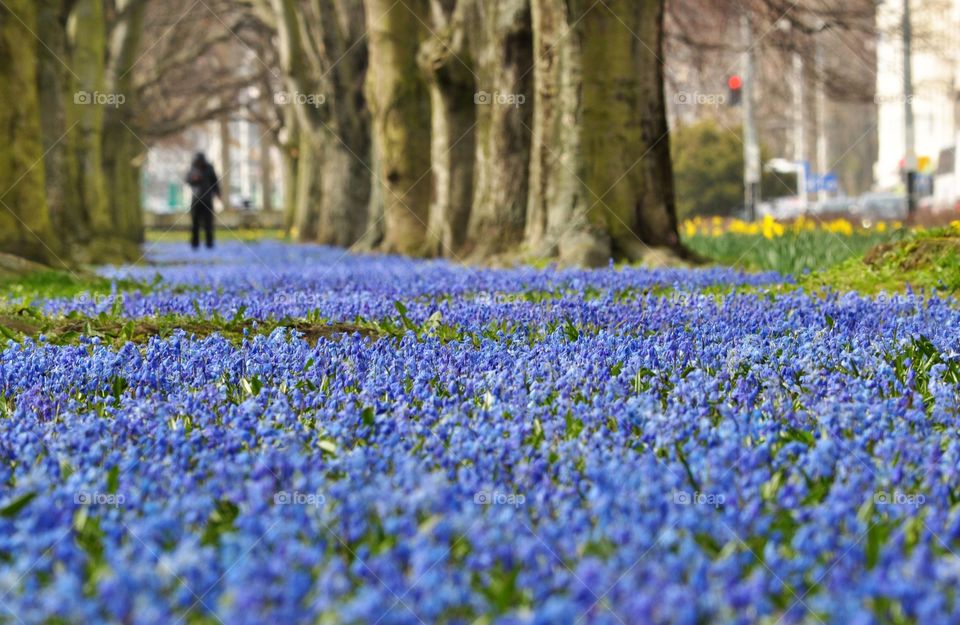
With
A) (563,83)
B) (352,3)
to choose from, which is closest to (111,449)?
(563,83)

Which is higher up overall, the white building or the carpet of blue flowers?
the white building

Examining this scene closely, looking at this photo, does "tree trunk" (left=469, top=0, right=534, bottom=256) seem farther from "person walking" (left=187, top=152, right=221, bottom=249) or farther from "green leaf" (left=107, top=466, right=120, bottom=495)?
"person walking" (left=187, top=152, right=221, bottom=249)

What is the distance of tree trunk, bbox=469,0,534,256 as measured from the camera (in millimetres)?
12242

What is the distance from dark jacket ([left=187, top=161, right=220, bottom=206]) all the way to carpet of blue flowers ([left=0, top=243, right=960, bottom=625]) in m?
17.6

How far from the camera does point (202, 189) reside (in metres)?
22.4

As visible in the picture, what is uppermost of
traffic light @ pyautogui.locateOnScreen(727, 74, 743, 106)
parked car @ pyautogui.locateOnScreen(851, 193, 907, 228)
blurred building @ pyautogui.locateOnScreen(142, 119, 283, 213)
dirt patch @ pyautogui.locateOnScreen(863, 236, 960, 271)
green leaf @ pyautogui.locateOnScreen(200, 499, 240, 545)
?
blurred building @ pyautogui.locateOnScreen(142, 119, 283, 213)

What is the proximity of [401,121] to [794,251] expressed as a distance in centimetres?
754

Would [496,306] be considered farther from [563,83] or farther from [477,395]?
[563,83]

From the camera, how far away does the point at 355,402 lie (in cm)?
364

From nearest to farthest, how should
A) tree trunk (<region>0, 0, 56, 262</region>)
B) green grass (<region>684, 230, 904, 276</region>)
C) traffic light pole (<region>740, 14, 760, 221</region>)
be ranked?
green grass (<region>684, 230, 904, 276</region>), tree trunk (<region>0, 0, 56, 262</region>), traffic light pole (<region>740, 14, 760, 221</region>)

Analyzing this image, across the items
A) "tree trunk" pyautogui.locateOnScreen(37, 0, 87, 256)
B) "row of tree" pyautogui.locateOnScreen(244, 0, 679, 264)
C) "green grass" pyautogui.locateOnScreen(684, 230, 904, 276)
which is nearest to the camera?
"green grass" pyautogui.locateOnScreen(684, 230, 904, 276)

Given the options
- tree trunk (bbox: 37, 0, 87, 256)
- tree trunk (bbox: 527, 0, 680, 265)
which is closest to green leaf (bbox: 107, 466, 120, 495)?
tree trunk (bbox: 527, 0, 680, 265)

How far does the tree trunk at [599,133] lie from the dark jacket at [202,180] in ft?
40.6

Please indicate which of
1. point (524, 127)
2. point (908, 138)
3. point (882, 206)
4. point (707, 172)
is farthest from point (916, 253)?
point (882, 206)
